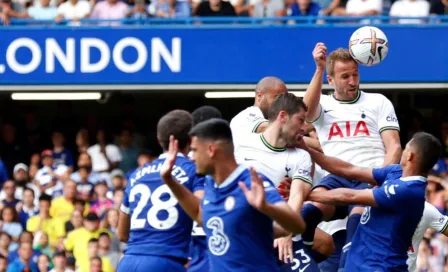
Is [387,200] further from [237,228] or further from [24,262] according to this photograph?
[24,262]

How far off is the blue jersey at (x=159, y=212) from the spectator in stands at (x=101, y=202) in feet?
27.2

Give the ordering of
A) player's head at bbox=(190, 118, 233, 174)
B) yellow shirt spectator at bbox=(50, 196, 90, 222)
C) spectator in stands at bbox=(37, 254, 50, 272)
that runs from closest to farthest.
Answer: player's head at bbox=(190, 118, 233, 174) < spectator in stands at bbox=(37, 254, 50, 272) < yellow shirt spectator at bbox=(50, 196, 90, 222)

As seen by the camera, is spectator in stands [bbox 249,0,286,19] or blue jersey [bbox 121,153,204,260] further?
spectator in stands [bbox 249,0,286,19]

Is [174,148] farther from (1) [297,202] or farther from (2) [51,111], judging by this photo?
(2) [51,111]

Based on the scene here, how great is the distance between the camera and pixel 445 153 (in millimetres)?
19625

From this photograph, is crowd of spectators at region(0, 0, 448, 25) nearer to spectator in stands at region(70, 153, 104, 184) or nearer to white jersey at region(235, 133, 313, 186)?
Answer: spectator in stands at region(70, 153, 104, 184)

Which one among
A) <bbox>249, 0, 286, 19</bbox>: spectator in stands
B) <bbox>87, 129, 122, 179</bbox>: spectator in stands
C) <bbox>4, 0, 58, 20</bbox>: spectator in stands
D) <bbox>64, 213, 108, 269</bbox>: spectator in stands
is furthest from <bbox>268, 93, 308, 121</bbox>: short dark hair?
<bbox>4, 0, 58, 20</bbox>: spectator in stands

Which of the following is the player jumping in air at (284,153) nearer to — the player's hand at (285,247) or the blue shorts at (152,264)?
the player's hand at (285,247)

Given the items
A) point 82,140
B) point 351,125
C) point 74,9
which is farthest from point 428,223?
point 74,9

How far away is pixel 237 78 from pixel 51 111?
14.1 feet

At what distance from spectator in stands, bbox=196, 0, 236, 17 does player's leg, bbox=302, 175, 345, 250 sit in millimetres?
8585

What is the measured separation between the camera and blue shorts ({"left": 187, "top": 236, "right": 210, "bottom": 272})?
35.0 ft

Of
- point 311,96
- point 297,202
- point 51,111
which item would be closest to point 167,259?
point 297,202

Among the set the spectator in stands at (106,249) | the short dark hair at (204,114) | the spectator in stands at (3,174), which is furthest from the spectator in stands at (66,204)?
the short dark hair at (204,114)
